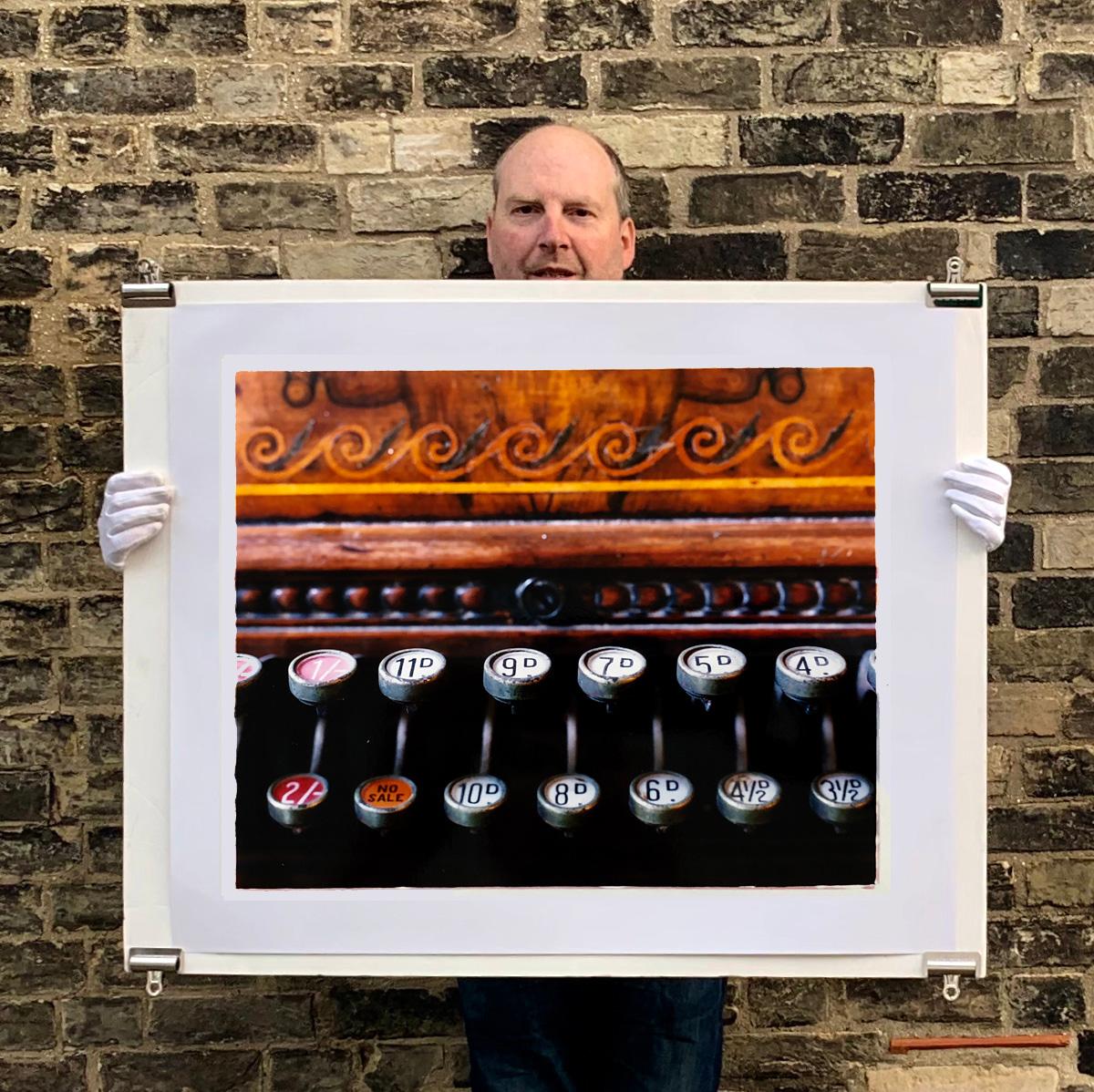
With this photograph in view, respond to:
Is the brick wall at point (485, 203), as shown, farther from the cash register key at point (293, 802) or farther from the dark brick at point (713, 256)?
the cash register key at point (293, 802)

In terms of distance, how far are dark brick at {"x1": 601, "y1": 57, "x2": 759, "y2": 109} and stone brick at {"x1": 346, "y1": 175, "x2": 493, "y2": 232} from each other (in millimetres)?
274

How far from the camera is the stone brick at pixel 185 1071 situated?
1655 mm

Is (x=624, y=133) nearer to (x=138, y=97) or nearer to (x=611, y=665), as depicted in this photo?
(x=138, y=97)

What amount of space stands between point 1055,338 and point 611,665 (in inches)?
41.2

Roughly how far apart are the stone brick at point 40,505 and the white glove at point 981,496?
1.35 m

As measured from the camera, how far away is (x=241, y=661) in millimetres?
1101

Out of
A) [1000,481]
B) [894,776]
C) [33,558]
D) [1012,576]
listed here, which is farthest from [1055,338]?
[33,558]

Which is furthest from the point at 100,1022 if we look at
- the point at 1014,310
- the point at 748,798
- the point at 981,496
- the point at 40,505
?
the point at 1014,310

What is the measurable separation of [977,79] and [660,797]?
1310mm

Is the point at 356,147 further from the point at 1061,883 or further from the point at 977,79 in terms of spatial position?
the point at 1061,883

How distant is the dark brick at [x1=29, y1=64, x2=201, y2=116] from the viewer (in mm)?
1588

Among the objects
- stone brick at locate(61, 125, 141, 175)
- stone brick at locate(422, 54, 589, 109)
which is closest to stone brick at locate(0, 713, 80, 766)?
stone brick at locate(61, 125, 141, 175)

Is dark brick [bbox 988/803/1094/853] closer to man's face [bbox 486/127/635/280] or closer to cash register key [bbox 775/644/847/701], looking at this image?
cash register key [bbox 775/644/847/701]

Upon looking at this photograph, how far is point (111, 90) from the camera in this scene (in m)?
1.59
